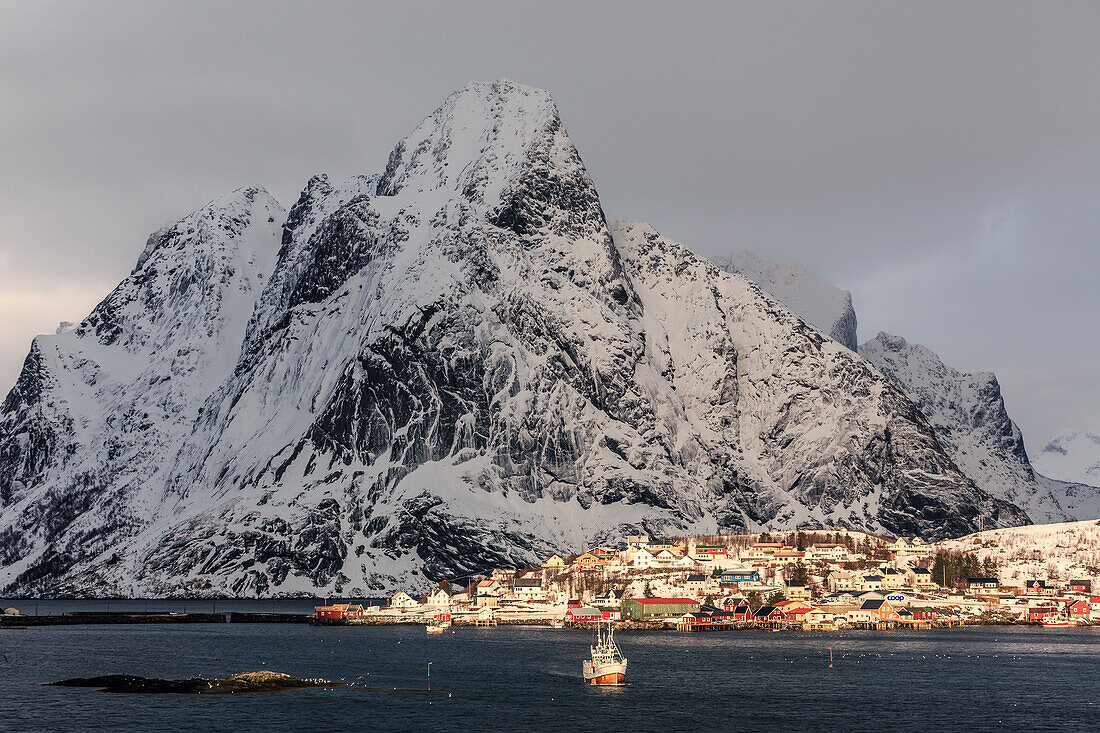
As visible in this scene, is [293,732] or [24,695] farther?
[24,695]

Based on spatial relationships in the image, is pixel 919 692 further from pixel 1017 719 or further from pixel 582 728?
pixel 582 728

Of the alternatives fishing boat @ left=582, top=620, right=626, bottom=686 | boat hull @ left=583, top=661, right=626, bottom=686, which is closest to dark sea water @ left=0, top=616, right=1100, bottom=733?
fishing boat @ left=582, top=620, right=626, bottom=686

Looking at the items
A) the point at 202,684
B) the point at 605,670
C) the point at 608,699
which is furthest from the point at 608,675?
the point at 202,684

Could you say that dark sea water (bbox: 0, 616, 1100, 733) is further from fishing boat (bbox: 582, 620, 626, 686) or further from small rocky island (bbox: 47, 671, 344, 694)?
small rocky island (bbox: 47, 671, 344, 694)

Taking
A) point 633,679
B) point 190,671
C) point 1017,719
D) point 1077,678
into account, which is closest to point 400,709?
point 633,679

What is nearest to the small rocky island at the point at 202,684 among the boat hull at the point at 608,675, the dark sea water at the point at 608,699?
the dark sea water at the point at 608,699

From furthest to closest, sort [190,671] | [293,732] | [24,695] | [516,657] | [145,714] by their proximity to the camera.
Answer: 1. [516,657]
2. [190,671]
3. [24,695]
4. [145,714]
5. [293,732]

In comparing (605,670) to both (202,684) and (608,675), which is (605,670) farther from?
(202,684)

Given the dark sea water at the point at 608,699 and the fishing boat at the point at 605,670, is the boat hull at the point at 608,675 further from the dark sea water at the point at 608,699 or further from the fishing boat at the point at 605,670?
the dark sea water at the point at 608,699
